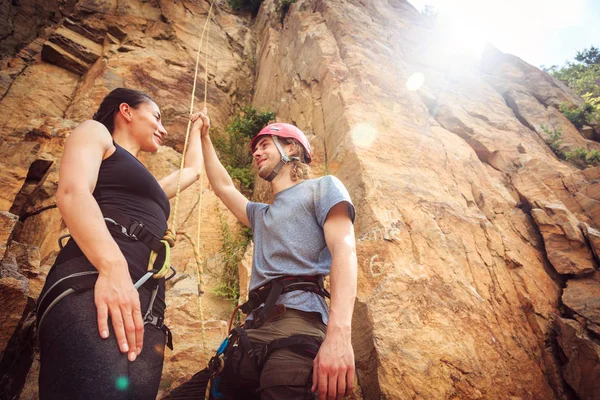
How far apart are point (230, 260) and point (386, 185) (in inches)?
111

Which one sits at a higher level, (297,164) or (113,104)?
(113,104)

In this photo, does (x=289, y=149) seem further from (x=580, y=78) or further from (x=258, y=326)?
(x=580, y=78)

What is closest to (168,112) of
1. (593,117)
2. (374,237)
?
(374,237)

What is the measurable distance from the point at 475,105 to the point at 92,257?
9.86 meters

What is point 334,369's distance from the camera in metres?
1.47

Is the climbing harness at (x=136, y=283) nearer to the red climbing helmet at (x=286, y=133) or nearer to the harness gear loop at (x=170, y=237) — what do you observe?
the harness gear loop at (x=170, y=237)

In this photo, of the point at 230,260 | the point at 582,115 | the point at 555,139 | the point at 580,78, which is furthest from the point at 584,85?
the point at 230,260

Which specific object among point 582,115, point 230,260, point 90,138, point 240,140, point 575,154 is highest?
point 582,115

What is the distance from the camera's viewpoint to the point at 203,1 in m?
11.8

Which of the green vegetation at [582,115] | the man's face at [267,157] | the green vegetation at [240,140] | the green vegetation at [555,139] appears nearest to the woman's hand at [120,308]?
the man's face at [267,157]

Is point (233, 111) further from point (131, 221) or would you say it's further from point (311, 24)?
point (131, 221)

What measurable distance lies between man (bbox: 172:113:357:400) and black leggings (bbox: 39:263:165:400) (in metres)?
0.61

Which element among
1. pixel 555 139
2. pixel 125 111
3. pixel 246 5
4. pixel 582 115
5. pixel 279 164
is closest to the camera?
pixel 125 111

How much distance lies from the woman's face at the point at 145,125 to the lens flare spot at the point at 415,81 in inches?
253
